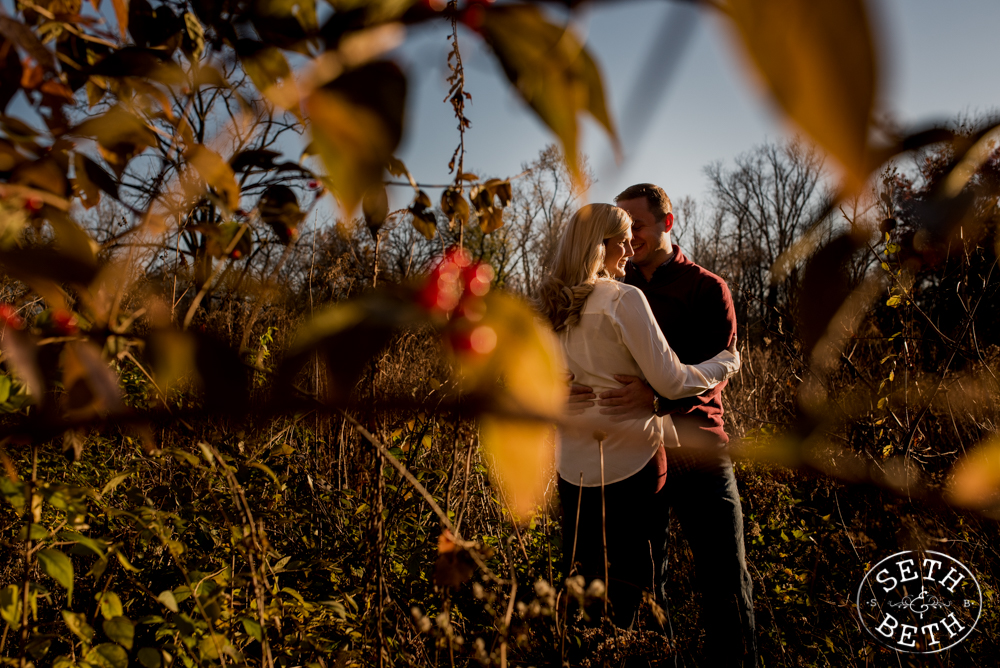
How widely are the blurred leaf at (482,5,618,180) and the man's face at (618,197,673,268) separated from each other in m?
Answer: 2.09

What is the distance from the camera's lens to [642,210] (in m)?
2.19

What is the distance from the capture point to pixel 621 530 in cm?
179

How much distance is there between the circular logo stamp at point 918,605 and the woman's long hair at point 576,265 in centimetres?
133

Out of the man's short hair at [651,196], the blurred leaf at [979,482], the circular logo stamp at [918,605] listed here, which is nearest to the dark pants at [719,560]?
the circular logo stamp at [918,605]

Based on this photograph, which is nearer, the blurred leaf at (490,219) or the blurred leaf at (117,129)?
the blurred leaf at (117,129)

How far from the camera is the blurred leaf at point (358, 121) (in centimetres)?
15

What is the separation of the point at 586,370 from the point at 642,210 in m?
0.89

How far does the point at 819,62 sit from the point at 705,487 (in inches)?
78.8

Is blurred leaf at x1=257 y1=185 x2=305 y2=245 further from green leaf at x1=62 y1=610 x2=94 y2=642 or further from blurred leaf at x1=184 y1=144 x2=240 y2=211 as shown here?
green leaf at x1=62 y1=610 x2=94 y2=642

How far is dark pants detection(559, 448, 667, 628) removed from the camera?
5.82 ft

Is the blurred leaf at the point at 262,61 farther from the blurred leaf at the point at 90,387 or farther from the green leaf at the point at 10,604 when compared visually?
the green leaf at the point at 10,604

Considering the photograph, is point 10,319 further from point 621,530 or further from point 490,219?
point 621,530

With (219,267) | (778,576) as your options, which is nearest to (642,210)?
(778,576)

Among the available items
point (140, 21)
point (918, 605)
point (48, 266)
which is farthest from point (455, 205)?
point (918, 605)
